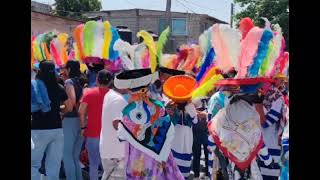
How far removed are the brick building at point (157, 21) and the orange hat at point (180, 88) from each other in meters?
28.3

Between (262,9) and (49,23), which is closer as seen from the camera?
(49,23)

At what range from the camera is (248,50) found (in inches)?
188

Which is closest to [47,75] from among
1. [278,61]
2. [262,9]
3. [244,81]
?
[244,81]

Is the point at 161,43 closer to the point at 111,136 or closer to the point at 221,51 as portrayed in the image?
the point at 221,51

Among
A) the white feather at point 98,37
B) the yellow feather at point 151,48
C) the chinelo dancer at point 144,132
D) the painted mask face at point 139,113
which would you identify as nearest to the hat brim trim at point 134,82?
the chinelo dancer at point 144,132

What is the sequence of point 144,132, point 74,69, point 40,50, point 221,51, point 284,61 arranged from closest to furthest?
point 144,132, point 221,51, point 284,61, point 74,69, point 40,50

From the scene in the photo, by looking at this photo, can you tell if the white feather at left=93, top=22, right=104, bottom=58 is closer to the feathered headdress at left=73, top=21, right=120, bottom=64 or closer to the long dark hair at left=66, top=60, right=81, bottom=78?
the feathered headdress at left=73, top=21, right=120, bottom=64

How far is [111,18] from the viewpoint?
36.9m

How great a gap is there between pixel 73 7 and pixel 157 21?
13.7m

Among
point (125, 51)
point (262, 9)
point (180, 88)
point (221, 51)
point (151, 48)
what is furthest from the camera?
point (262, 9)

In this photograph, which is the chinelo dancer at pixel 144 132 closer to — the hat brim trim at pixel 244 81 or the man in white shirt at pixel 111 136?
the man in white shirt at pixel 111 136

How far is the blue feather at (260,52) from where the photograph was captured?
15.5 ft
